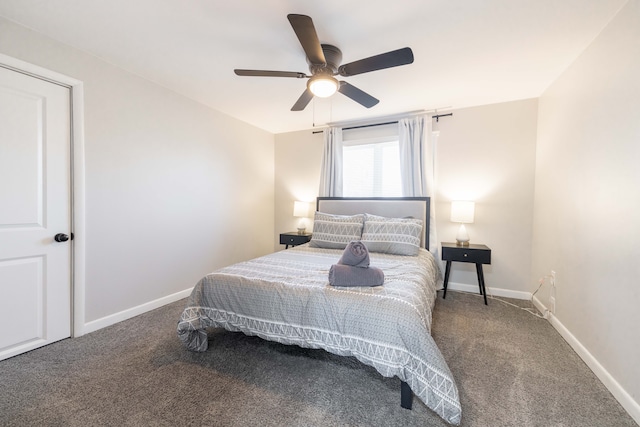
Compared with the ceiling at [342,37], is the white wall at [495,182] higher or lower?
lower

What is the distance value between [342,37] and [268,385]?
102 inches

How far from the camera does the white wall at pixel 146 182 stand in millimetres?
2336

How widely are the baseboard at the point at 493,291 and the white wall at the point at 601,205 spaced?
727 mm

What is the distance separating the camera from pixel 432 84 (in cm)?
279

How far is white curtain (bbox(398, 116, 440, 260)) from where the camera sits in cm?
350

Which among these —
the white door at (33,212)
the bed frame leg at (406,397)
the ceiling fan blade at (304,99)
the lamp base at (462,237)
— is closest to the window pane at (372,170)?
the lamp base at (462,237)

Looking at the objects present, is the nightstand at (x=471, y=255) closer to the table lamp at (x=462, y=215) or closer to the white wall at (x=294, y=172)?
the table lamp at (x=462, y=215)

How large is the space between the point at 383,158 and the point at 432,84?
1290mm

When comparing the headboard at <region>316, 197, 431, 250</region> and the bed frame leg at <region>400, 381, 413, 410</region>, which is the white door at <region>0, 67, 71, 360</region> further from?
the headboard at <region>316, 197, 431, 250</region>

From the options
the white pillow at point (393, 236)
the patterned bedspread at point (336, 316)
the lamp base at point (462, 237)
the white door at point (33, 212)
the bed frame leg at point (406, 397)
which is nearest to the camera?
the patterned bedspread at point (336, 316)

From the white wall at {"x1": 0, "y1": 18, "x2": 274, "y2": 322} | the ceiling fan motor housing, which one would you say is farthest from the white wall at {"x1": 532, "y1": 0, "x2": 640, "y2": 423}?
the white wall at {"x1": 0, "y1": 18, "x2": 274, "y2": 322}

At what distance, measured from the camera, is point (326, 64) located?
2.01m

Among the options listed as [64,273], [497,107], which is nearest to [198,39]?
[64,273]

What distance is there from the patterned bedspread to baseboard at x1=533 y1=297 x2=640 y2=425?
1106mm
